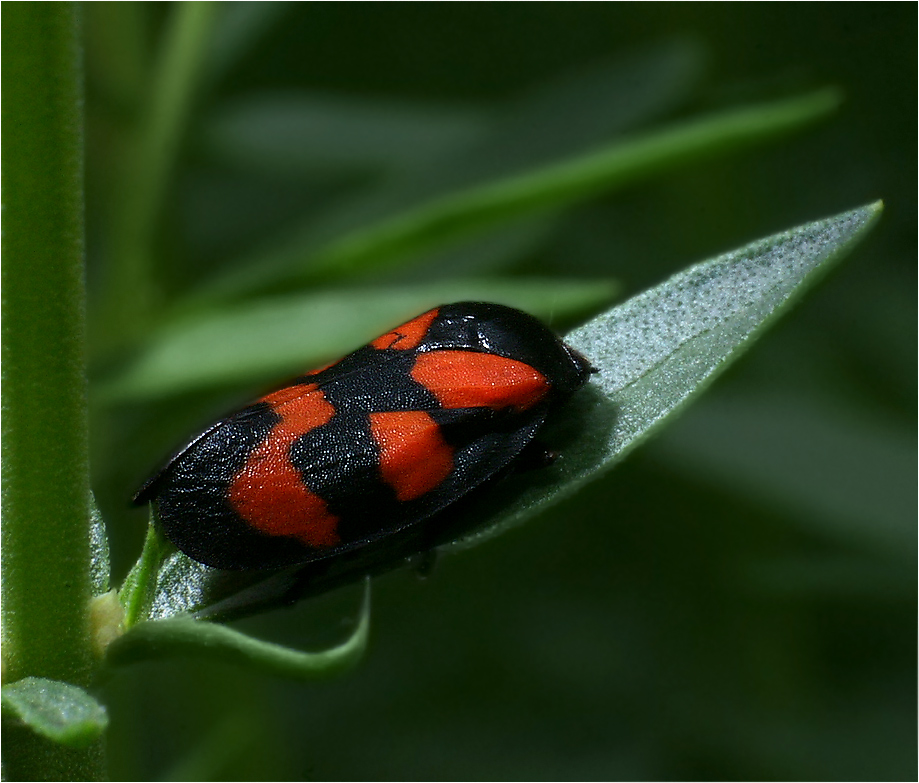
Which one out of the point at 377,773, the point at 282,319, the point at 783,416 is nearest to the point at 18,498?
the point at 282,319

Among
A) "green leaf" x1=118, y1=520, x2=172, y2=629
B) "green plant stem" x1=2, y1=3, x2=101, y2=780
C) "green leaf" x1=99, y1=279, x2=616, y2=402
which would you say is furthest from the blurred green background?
"green plant stem" x1=2, y1=3, x2=101, y2=780

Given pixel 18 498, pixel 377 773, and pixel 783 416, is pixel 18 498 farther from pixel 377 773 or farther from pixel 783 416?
pixel 377 773

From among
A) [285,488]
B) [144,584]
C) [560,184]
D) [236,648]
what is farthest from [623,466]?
[236,648]

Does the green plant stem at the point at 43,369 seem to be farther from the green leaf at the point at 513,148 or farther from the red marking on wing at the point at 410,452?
the green leaf at the point at 513,148

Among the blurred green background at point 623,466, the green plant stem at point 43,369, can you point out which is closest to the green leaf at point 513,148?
the blurred green background at point 623,466

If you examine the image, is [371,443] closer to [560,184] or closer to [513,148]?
[560,184]

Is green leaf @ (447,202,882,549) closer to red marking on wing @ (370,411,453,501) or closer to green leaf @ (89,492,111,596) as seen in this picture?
red marking on wing @ (370,411,453,501)

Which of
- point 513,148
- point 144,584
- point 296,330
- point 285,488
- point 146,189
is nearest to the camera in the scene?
point 144,584
